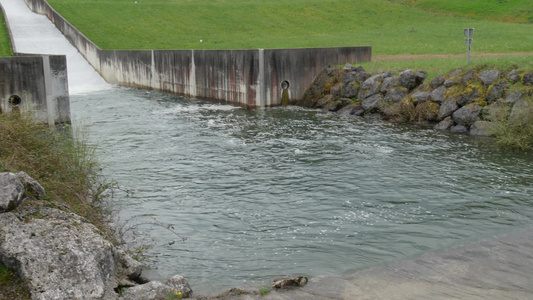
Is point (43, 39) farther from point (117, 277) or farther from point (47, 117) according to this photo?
point (117, 277)

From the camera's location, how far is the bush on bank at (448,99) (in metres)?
18.2

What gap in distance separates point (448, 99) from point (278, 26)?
34331 millimetres

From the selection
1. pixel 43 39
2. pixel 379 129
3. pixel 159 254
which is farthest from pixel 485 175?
pixel 43 39

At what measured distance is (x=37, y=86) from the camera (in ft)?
68.5

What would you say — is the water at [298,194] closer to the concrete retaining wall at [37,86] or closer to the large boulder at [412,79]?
the concrete retaining wall at [37,86]

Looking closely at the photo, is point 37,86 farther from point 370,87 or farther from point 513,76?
point 513,76

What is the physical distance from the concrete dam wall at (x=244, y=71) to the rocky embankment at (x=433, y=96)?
1257mm

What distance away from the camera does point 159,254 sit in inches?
392

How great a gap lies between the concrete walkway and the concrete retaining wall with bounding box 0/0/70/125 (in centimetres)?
1510

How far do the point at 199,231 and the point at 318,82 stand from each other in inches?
697

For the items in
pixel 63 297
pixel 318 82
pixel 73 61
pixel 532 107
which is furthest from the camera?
pixel 73 61

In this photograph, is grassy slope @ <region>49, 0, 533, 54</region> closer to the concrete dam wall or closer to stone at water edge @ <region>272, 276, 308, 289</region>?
the concrete dam wall

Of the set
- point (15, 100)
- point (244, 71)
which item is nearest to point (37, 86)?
point (15, 100)

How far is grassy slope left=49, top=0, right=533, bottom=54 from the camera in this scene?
131 feet
